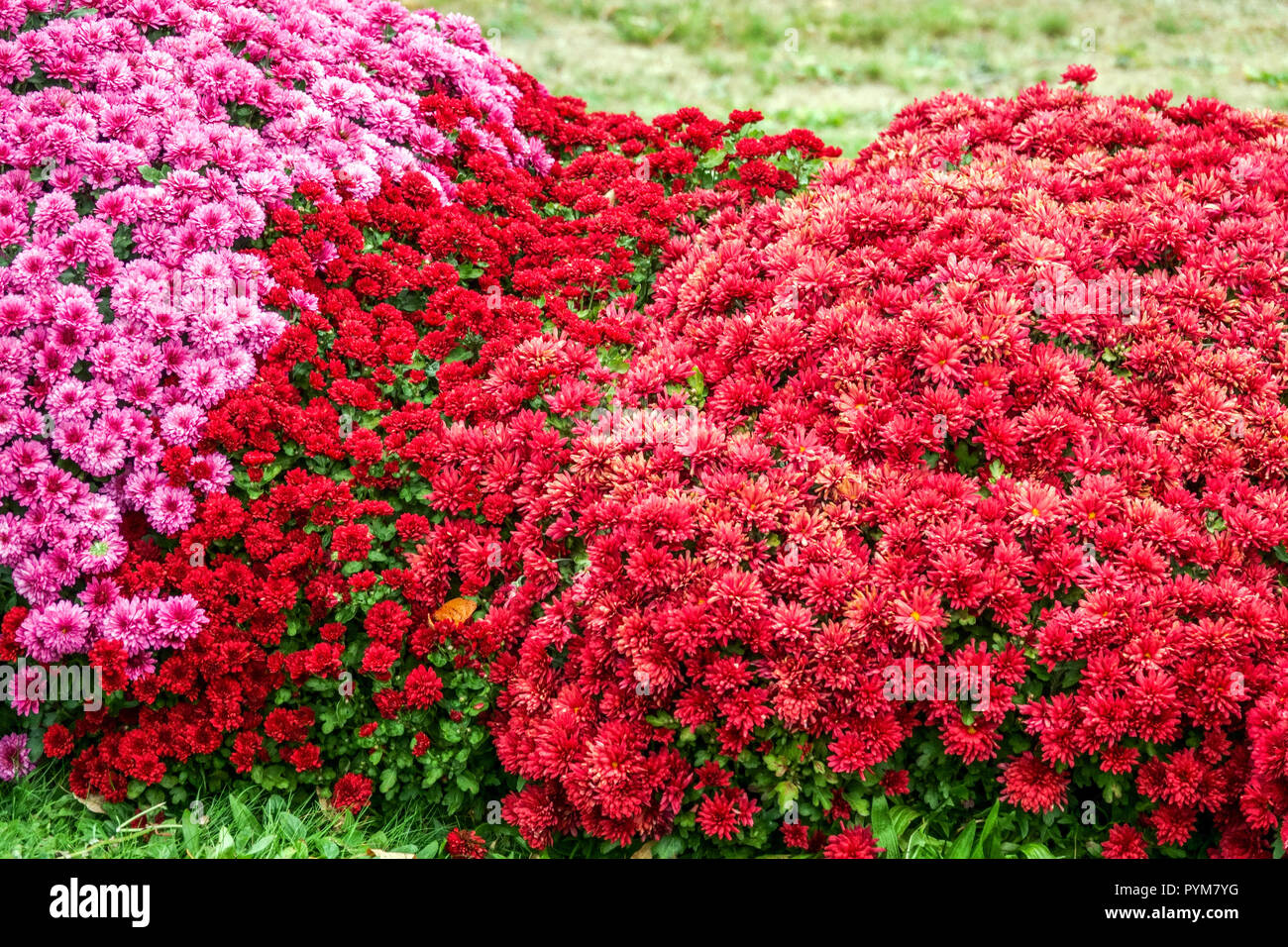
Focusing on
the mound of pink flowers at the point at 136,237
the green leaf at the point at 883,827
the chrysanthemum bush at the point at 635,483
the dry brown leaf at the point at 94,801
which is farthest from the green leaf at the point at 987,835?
Result: the dry brown leaf at the point at 94,801

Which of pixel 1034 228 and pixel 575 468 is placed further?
pixel 1034 228

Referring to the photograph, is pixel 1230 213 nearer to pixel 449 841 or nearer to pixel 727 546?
pixel 727 546

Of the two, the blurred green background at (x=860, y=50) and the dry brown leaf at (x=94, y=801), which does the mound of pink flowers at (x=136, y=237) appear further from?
the blurred green background at (x=860, y=50)

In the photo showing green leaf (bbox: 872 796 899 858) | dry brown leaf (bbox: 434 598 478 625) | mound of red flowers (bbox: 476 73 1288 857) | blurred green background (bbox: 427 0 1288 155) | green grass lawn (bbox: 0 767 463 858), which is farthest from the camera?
blurred green background (bbox: 427 0 1288 155)

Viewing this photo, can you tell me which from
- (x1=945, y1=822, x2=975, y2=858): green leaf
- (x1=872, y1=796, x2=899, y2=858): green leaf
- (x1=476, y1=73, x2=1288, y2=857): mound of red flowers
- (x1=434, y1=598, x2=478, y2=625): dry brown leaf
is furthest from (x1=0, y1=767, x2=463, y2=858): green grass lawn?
(x1=945, y1=822, x2=975, y2=858): green leaf

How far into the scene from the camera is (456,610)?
3.41 m

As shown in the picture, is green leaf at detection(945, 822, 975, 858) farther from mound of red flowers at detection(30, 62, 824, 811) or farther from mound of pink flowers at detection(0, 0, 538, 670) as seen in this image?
mound of pink flowers at detection(0, 0, 538, 670)

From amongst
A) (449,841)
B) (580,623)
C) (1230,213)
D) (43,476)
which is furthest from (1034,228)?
(43,476)

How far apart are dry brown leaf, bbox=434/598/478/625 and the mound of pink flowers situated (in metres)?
0.72

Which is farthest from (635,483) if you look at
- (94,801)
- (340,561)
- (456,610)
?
(94,801)

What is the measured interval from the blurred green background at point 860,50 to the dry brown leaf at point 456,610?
6175 mm

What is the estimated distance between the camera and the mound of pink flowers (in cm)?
340

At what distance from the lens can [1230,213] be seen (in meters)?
A: 4.07
